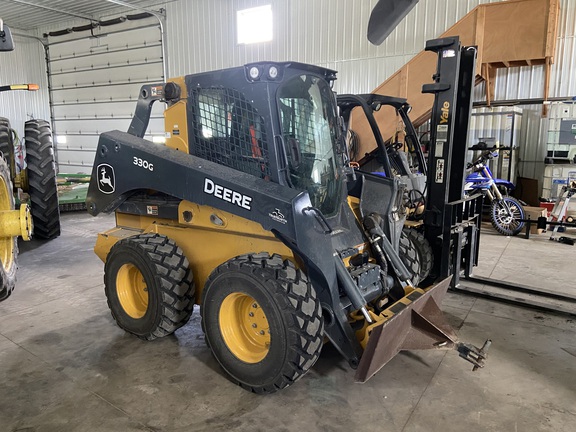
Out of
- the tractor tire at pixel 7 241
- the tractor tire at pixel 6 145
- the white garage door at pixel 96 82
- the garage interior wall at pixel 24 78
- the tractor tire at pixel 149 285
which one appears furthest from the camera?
the garage interior wall at pixel 24 78

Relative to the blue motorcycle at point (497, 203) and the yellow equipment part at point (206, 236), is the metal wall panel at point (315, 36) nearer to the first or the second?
the blue motorcycle at point (497, 203)

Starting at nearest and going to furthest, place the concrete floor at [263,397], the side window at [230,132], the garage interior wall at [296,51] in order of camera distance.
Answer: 1. the concrete floor at [263,397]
2. the side window at [230,132]
3. the garage interior wall at [296,51]

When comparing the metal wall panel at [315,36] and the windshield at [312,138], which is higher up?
the metal wall panel at [315,36]

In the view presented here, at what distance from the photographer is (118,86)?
13.7 m

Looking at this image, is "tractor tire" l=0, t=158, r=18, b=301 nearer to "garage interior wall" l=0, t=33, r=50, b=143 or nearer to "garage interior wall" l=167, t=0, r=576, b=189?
"garage interior wall" l=167, t=0, r=576, b=189

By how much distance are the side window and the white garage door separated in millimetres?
9950

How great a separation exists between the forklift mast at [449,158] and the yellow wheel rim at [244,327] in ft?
7.47

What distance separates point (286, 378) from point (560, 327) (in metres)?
2.71

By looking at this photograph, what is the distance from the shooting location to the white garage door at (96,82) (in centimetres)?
1313

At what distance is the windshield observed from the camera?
305 cm

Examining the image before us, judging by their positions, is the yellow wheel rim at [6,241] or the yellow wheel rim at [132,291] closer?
the yellow wheel rim at [132,291]

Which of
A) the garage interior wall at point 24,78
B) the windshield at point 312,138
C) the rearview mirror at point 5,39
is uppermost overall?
the garage interior wall at point 24,78

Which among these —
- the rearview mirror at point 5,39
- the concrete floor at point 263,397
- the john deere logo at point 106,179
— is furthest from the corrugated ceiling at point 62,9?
the concrete floor at point 263,397

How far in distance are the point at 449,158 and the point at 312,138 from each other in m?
1.84
